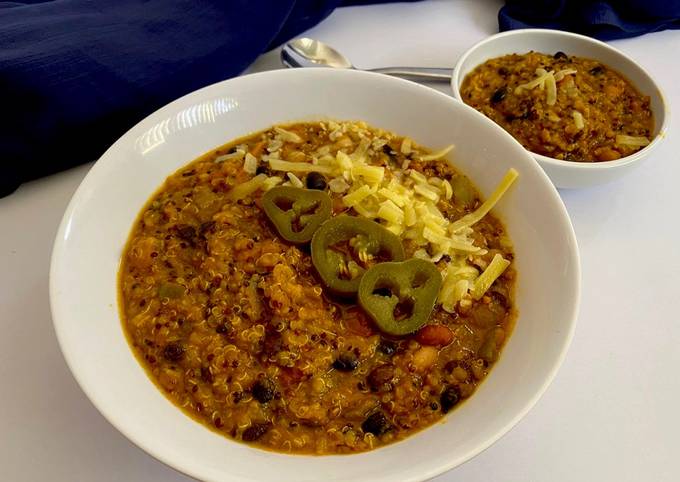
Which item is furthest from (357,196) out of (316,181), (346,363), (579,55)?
(579,55)

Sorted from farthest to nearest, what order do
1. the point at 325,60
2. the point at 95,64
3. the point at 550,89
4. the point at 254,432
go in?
the point at 325,60 → the point at 550,89 → the point at 95,64 → the point at 254,432

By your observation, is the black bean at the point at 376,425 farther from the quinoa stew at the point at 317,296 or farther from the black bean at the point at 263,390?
the black bean at the point at 263,390

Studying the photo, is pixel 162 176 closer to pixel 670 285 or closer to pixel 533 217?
pixel 533 217

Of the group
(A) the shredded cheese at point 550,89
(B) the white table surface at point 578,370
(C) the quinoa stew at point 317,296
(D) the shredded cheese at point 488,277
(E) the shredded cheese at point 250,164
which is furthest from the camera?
(A) the shredded cheese at point 550,89

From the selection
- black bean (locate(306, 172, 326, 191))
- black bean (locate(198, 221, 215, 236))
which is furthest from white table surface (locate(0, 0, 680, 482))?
black bean (locate(306, 172, 326, 191))

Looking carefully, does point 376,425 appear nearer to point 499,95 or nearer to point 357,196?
point 357,196

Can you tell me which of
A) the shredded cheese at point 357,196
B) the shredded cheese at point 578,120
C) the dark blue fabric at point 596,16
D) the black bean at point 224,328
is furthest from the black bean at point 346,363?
the dark blue fabric at point 596,16
